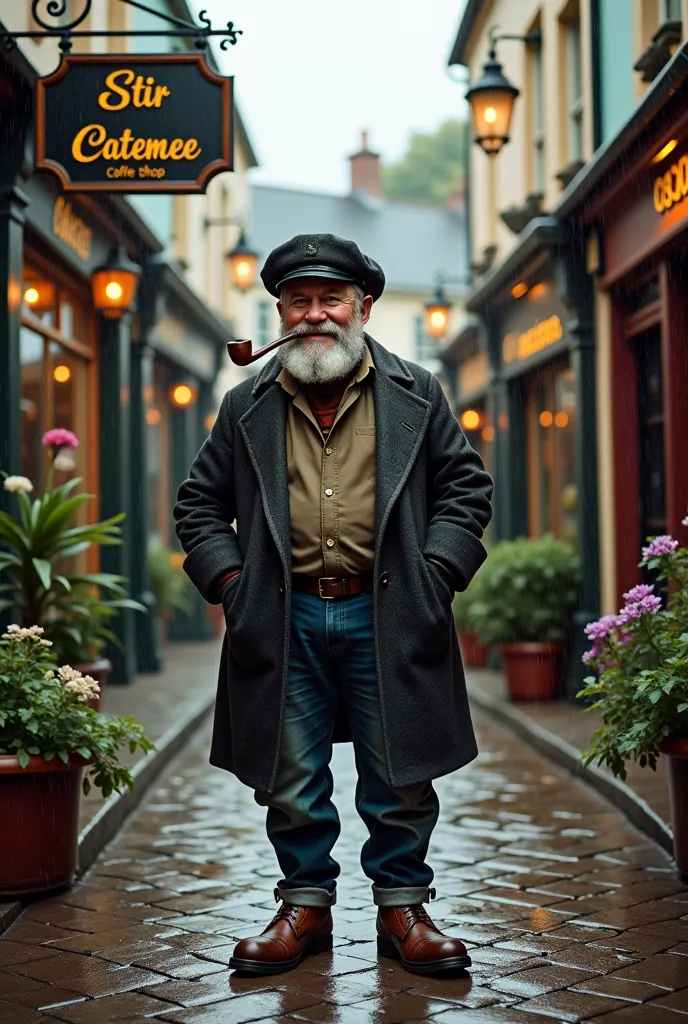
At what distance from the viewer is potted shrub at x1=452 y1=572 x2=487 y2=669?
1170 cm

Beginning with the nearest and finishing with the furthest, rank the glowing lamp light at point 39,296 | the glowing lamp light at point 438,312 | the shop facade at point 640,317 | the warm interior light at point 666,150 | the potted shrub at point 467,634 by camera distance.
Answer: the warm interior light at point 666,150
the shop facade at point 640,317
the glowing lamp light at point 39,296
the potted shrub at point 467,634
the glowing lamp light at point 438,312

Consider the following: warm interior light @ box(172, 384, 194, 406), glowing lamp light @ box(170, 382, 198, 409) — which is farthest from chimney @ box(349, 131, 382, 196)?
warm interior light @ box(172, 384, 194, 406)

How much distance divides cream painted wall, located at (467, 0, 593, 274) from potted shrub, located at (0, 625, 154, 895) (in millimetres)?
6832

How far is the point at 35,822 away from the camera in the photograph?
474 cm

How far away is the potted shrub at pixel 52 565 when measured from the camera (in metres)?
7.10

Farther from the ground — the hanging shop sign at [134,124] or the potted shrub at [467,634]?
the hanging shop sign at [134,124]

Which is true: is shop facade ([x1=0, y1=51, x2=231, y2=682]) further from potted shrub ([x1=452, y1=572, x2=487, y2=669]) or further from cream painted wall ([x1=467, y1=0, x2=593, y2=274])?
cream painted wall ([x1=467, y1=0, x2=593, y2=274])

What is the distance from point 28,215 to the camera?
8.13 m

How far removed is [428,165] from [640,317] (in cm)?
3784

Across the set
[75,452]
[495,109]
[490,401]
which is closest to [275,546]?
[495,109]

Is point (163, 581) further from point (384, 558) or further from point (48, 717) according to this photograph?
point (384, 558)

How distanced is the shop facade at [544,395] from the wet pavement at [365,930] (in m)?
3.99

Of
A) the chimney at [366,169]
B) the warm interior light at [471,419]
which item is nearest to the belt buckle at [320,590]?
the warm interior light at [471,419]

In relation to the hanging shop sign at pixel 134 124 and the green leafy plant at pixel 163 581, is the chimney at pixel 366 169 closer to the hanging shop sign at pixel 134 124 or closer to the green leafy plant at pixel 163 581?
the green leafy plant at pixel 163 581
